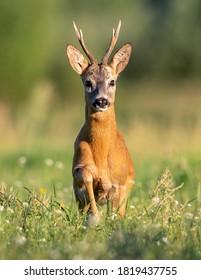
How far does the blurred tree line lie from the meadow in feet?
44.7

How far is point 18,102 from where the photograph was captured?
3531 cm

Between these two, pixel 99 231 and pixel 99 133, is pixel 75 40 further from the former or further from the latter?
pixel 99 231

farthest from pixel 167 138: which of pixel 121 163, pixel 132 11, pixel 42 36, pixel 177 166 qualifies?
pixel 132 11

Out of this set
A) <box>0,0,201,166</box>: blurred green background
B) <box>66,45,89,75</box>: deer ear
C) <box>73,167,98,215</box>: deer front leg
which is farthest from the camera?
<box>0,0,201,166</box>: blurred green background

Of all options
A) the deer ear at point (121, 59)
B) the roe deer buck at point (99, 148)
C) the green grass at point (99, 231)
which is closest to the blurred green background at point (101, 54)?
the deer ear at point (121, 59)

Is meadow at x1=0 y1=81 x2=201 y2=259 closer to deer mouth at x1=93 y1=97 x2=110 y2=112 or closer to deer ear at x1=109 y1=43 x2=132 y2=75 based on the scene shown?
deer mouth at x1=93 y1=97 x2=110 y2=112

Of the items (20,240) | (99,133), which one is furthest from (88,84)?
(20,240)

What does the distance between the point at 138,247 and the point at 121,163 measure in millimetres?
2242

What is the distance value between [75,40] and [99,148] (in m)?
28.0

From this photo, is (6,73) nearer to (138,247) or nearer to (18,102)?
(18,102)

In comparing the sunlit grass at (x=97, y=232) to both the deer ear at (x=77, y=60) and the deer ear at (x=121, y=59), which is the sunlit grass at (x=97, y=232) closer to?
the deer ear at (x=77, y=60)

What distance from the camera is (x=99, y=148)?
26.9ft

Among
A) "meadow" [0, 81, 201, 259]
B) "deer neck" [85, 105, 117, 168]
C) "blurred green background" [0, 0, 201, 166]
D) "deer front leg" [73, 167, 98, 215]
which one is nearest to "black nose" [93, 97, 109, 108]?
"deer neck" [85, 105, 117, 168]

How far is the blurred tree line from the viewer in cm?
3369
